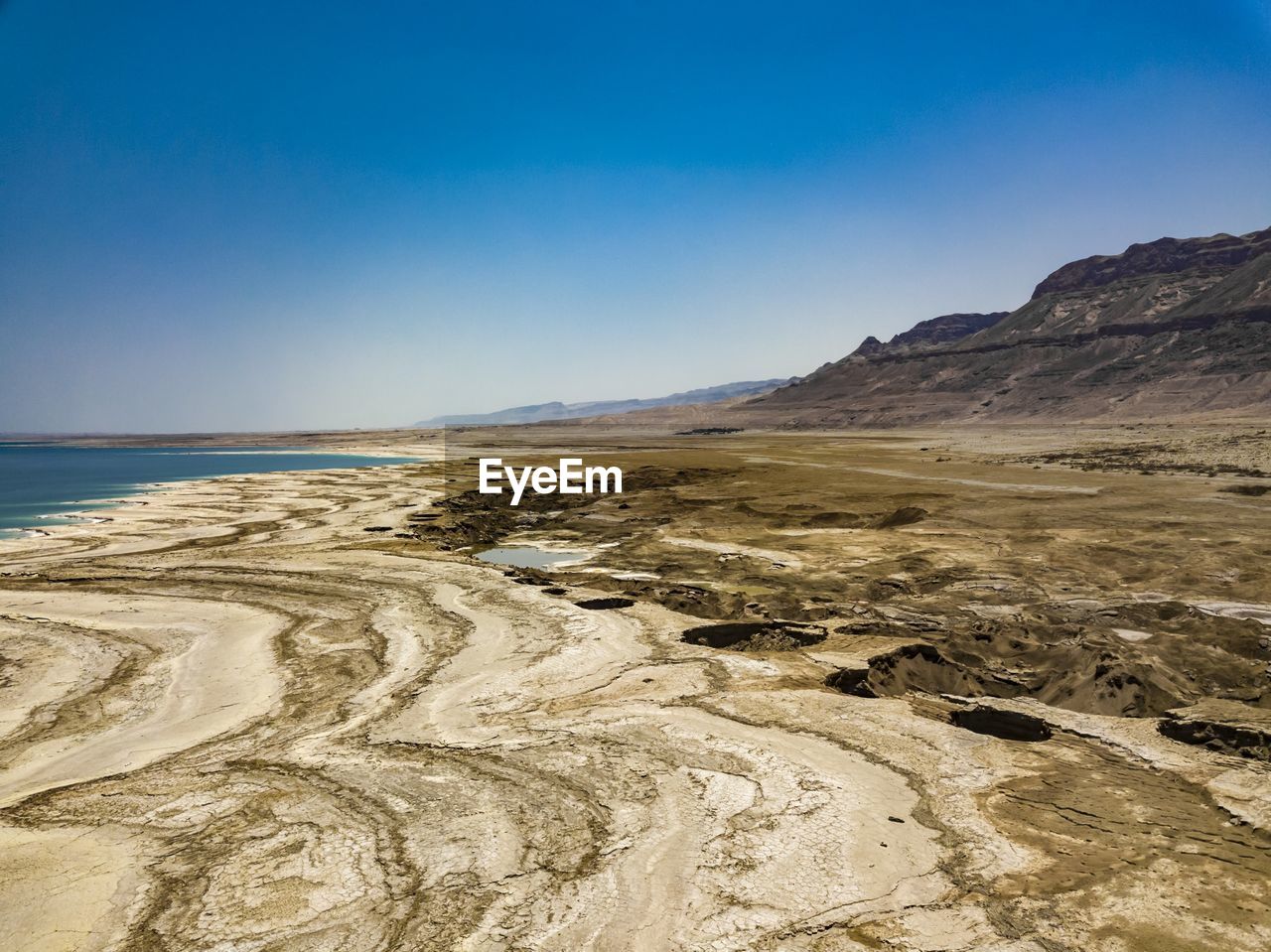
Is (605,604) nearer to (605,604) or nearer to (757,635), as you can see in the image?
(605,604)

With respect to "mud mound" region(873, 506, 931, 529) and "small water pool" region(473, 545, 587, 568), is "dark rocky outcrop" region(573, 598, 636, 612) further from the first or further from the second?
"mud mound" region(873, 506, 931, 529)

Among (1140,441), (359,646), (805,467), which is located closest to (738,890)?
(359,646)

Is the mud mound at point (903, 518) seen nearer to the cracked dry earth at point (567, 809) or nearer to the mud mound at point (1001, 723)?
the cracked dry earth at point (567, 809)

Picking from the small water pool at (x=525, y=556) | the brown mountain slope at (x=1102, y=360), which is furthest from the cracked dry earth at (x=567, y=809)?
the brown mountain slope at (x=1102, y=360)

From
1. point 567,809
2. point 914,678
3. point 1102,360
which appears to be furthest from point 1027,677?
point 1102,360

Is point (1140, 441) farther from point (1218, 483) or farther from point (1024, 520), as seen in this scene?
point (1024, 520)

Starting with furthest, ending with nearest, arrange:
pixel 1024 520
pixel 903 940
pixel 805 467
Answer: pixel 805 467, pixel 1024 520, pixel 903 940
